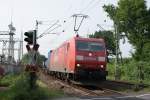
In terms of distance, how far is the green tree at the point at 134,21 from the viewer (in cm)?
6650

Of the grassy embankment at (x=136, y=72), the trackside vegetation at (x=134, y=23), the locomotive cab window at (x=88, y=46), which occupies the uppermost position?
the trackside vegetation at (x=134, y=23)

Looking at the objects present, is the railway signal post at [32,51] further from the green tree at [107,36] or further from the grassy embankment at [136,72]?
the green tree at [107,36]

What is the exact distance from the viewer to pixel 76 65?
97.7 feet

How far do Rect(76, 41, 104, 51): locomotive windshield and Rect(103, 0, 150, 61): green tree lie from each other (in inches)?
1377

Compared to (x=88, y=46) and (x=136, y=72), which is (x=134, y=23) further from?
(x=88, y=46)

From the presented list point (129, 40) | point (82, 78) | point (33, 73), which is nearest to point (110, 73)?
point (129, 40)

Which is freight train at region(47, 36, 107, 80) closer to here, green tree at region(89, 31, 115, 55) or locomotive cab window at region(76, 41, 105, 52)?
locomotive cab window at region(76, 41, 105, 52)

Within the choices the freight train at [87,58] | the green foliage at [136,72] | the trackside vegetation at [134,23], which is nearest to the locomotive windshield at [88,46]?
the freight train at [87,58]

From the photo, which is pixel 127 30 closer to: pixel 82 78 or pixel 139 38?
pixel 139 38

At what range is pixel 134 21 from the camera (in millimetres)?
68250

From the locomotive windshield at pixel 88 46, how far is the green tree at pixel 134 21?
35.0m

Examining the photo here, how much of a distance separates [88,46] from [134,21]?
3878cm

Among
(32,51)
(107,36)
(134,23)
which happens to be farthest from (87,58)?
(107,36)

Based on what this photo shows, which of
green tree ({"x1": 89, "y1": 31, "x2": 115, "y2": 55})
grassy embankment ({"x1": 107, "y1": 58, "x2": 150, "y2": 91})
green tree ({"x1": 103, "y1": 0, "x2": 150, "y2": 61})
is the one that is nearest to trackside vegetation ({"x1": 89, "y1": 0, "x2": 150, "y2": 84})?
green tree ({"x1": 103, "y1": 0, "x2": 150, "y2": 61})
